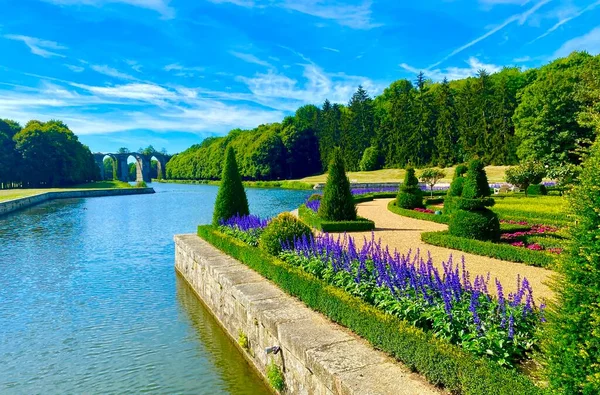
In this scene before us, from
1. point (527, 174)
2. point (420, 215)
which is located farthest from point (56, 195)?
point (527, 174)

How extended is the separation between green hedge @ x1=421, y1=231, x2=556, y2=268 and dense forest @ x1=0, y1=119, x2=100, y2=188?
60.4 metres

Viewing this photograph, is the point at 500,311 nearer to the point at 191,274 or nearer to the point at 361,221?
the point at 191,274

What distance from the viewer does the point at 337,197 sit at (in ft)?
49.6

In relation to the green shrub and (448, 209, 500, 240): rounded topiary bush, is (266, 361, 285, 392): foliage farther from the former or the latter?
the green shrub

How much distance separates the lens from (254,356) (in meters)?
6.66

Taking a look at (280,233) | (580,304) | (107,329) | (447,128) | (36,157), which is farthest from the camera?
(447,128)

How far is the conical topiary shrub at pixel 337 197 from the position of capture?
49.4 feet

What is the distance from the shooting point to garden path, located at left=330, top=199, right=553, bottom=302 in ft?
23.7

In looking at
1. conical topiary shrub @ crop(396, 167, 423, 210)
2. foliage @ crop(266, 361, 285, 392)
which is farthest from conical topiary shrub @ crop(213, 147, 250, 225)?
conical topiary shrub @ crop(396, 167, 423, 210)

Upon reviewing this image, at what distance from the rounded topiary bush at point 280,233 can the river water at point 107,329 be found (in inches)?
79.5

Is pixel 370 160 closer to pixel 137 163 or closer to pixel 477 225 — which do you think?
pixel 477 225

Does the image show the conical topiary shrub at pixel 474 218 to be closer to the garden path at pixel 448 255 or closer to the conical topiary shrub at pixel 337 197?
the garden path at pixel 448 255

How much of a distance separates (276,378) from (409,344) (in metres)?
2.17

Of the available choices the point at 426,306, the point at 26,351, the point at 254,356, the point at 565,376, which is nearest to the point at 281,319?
the point at 254,356
